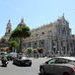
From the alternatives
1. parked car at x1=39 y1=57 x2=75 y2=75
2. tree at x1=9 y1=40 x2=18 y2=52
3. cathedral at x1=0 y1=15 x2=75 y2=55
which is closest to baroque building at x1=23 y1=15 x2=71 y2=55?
cathedral at x1=0 y1=15 x2=75 y2=55

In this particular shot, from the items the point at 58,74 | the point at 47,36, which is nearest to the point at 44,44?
the point at 47,36

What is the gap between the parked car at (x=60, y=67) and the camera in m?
20.4

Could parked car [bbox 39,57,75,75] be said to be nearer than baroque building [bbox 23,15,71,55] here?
Yes

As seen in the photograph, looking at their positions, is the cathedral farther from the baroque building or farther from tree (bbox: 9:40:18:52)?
tree (bbox: 9:40:18:52)

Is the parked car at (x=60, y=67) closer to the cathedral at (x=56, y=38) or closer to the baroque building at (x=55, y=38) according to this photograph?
the baroque building at (x=55, y=38)

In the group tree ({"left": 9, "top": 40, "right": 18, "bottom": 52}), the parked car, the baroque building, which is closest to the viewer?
the parked car

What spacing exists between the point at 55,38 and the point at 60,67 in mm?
98039

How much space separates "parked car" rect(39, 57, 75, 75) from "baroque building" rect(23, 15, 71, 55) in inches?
3536

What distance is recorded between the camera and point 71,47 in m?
121

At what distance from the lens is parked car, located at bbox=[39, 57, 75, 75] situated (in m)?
20.4

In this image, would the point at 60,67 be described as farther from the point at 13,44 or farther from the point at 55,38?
the point at 55,38

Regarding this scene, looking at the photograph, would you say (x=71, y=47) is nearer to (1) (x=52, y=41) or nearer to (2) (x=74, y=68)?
(1) (x=52, y=41)

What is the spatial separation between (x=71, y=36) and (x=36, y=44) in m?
13.8

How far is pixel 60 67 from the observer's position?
A: 21234 millimetres
